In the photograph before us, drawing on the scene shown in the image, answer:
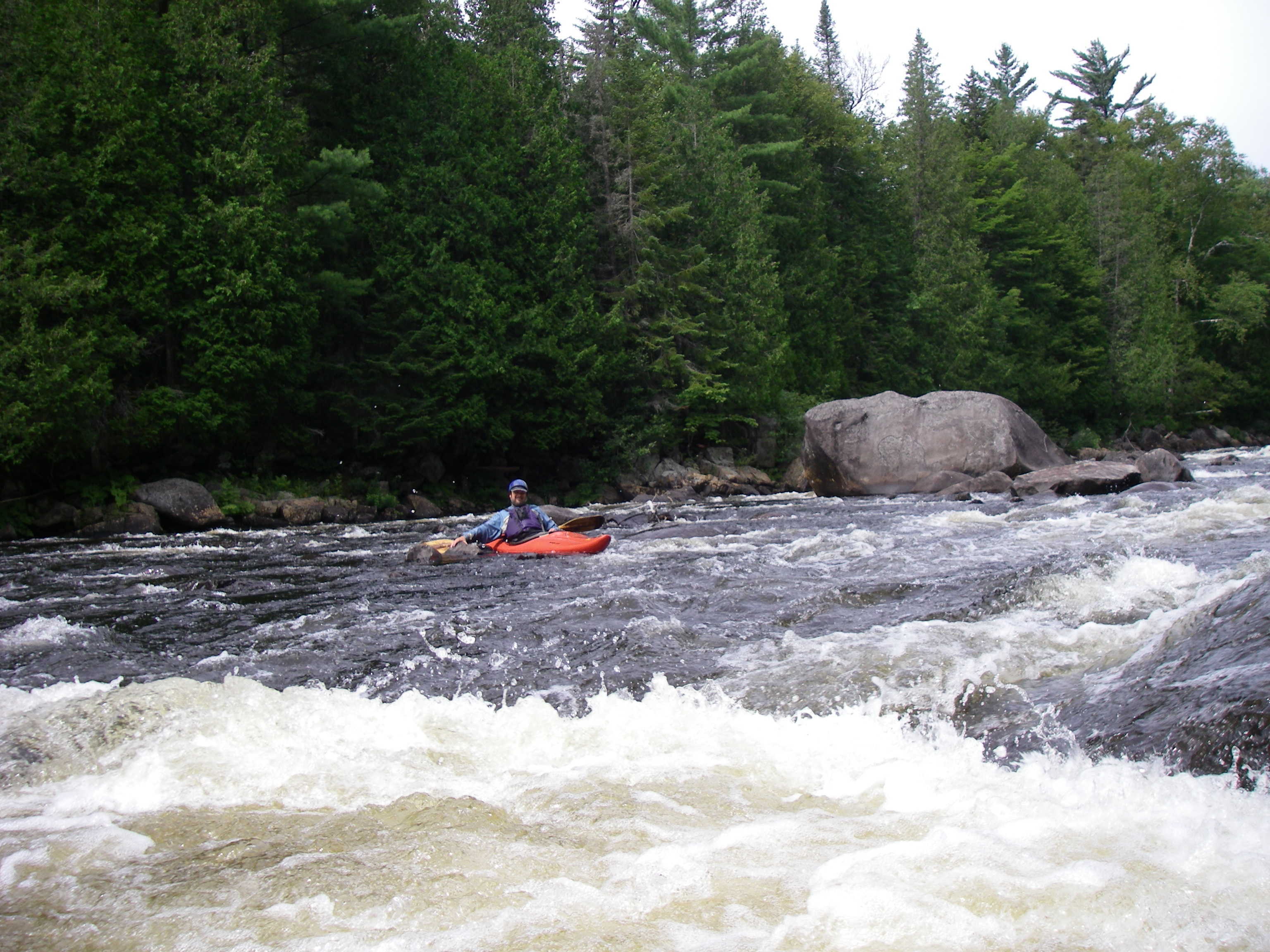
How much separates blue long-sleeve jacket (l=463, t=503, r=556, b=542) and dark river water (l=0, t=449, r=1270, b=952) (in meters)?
3.74

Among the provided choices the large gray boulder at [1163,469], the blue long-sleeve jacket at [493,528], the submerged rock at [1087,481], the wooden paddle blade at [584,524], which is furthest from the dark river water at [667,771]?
the large gray boulder at [1163,469]

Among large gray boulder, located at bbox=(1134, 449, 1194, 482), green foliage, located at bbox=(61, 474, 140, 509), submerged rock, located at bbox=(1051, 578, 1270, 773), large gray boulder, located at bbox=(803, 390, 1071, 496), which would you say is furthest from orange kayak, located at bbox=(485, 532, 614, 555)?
large gray boulder, located at bbox=(803, 390, 1071, 496)

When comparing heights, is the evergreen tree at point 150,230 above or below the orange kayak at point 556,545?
above

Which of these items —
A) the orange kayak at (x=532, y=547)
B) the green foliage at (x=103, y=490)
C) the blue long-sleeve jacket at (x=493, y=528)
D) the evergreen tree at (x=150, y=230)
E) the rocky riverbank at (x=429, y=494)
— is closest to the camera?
the orange kayak at (x=532, y=547)

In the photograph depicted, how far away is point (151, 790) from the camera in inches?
135

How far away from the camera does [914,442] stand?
20.9 meters

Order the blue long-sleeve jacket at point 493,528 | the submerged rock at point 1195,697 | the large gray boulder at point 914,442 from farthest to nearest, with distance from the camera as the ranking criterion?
the large gray boulder at point 914,442
the blue long-sleeve jacket at point 493,528
the submerged rock at point 1195,697

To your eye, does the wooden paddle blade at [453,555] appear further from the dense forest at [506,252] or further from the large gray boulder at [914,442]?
the large gray boulder at [914,442]

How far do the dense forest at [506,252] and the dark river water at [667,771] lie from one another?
1101cm

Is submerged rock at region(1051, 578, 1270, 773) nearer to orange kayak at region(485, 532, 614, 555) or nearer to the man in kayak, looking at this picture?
orange kayak at region(485, 532, 614, 555)

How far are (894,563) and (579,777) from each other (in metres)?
5.54

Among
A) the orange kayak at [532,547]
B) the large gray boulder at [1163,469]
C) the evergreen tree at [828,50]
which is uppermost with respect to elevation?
the evergreen tree at [828,50]

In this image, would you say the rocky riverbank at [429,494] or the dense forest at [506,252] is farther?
Answer: the dense forest at [506,252]

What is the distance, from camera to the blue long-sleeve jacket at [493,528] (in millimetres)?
11172
